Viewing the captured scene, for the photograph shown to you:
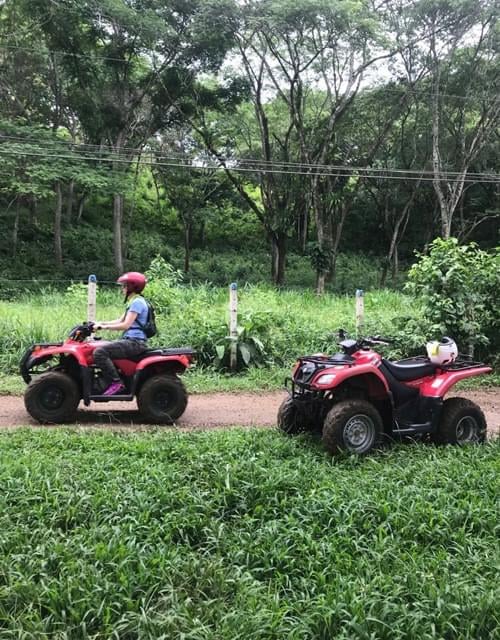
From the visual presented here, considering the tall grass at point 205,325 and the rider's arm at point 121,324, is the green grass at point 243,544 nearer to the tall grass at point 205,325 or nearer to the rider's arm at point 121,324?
the rider's arm at point 121,324

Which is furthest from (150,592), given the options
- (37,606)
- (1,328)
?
(1,328)

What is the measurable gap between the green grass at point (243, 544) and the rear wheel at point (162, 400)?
1180mm

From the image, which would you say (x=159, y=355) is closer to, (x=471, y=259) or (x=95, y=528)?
(x=95, y=528)

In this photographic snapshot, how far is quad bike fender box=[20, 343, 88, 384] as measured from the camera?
232 inches

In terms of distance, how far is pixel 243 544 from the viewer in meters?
3.46

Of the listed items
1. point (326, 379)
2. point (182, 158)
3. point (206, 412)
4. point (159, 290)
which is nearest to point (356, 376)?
point (326, 379)

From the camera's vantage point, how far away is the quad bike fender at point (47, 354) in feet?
19.3

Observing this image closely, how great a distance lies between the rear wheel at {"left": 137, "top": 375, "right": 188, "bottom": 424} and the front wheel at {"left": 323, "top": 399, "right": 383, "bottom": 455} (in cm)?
190

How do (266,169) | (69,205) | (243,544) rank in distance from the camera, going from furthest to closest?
(69,205) → (266,169) → (243,544)

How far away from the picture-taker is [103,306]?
1343 cm

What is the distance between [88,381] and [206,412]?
156 cm

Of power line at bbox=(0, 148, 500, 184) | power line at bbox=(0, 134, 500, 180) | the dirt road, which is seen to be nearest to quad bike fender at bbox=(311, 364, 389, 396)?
the dirt road

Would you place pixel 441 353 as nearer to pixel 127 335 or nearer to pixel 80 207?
pixel 127 335

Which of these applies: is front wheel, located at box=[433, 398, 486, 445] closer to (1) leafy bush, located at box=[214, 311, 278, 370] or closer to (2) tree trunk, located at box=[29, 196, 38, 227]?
(1) leafy bush, located at box=[214, 311, 278, 370]
